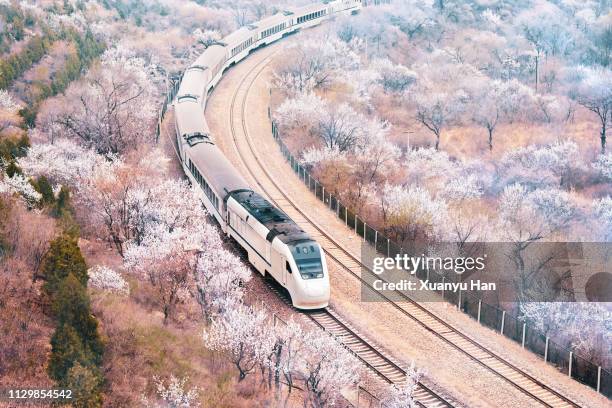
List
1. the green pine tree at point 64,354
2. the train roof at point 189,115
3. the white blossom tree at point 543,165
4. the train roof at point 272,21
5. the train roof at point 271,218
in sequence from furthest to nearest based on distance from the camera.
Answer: the train roof at point 272,21 < the white blossom tree at point 543,165 < the train roof at point 189,115 < the train roof at point 271,218 < the green pine tree at point 64,354

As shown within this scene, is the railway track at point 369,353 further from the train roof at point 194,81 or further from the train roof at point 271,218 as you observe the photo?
the train roof at point 194,81

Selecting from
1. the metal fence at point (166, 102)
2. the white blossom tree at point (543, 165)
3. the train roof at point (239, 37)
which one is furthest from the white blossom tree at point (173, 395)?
Answer: the train roof at point (239, 37)

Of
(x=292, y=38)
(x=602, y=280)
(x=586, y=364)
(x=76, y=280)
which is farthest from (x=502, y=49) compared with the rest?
(x=76, y=280)

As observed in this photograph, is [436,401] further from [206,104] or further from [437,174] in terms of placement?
[206,104]

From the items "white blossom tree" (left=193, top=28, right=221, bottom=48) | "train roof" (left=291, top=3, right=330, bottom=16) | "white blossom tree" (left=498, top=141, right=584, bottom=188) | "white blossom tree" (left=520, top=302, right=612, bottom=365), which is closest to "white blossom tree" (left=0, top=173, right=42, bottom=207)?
"white blossom tree" (left=520, top=302, right=612, bottom=365)

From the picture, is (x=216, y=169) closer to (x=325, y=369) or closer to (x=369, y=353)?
(x=369, y=353)

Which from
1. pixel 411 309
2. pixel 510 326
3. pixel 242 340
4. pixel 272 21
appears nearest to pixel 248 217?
pixel 411 309
